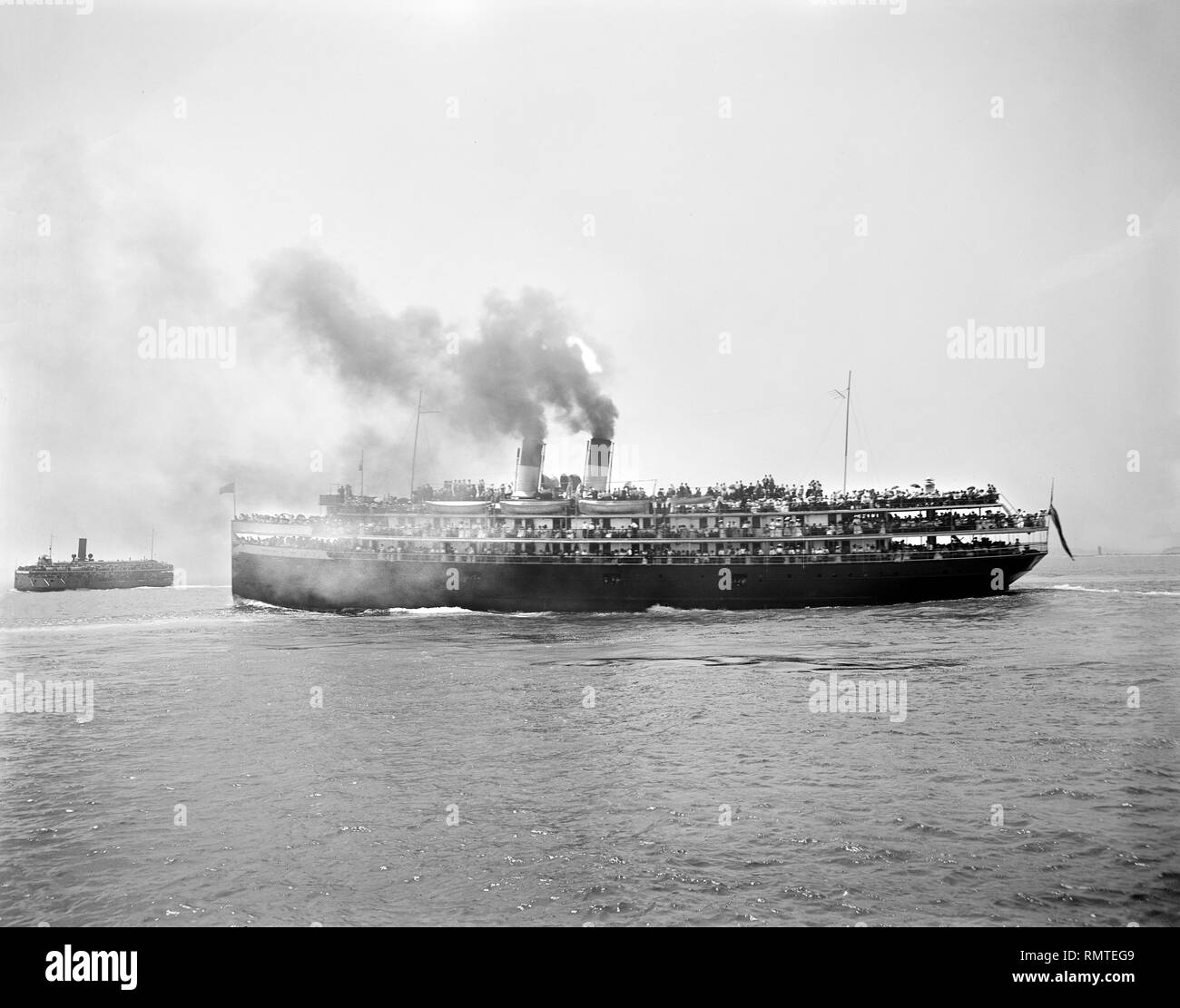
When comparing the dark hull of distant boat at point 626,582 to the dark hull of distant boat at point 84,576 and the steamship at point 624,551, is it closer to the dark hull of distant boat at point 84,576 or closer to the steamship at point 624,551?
the steamship at point 624,551

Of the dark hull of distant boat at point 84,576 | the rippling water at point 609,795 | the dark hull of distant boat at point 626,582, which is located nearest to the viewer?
the rippling water at point 609,795

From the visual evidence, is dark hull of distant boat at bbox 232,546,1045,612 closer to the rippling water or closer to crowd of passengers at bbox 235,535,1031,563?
crowd of passengers at bbox 235,535,1031,563

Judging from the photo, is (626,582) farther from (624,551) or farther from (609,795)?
(609,795)

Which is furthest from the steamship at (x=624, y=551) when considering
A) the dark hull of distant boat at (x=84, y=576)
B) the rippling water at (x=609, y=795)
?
the dark hull of distant boat at (x=84, y=576)

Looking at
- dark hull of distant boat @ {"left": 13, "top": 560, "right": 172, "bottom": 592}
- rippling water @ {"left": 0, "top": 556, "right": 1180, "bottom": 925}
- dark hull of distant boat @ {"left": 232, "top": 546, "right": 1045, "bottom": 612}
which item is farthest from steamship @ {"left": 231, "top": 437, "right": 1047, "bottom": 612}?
dark hull of distant boat @ {"left": 13, "top": 560, "right": 172, "bottom": 592}

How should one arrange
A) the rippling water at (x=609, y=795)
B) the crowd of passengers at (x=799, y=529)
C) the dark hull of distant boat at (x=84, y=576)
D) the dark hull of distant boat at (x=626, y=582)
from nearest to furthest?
the rippling water at (x=609, y=795) → the dark hull of distant boat at (x=626, y=582) → the crowd of passengers at (x=799, y=529) → the dark hull of distant boat at (x=84, y=576)

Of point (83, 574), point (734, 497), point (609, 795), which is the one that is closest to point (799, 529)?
point (734, 497)
